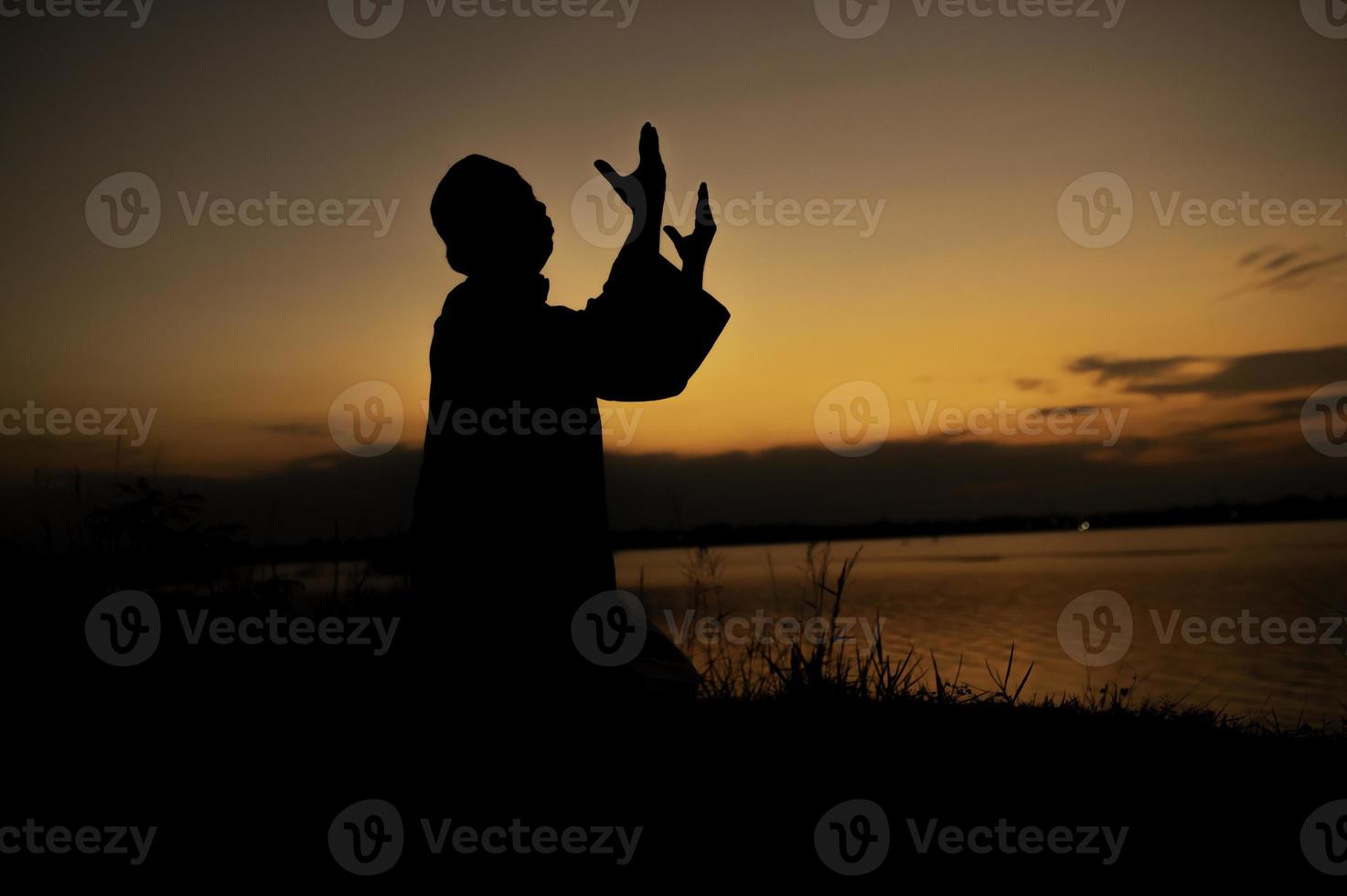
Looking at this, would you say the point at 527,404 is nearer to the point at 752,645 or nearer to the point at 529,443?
the point at 529,443

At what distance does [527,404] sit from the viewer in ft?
9.23

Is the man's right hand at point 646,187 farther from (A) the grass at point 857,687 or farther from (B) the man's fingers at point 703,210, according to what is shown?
(A) the grass at point 857,687

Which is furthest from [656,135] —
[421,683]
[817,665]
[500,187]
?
[817,665]

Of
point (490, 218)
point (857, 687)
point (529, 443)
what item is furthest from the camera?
point (857, 687)

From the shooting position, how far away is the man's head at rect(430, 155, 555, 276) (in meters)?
2.89

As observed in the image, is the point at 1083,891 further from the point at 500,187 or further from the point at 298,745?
the point at 298,745

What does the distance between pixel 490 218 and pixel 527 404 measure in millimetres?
628

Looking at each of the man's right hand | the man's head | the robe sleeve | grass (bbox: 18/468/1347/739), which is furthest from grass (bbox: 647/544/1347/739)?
the man's head

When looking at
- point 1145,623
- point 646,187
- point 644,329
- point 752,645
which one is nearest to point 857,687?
point 752,645

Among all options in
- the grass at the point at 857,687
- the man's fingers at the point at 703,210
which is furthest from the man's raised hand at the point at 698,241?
the grass at the point at 857,687

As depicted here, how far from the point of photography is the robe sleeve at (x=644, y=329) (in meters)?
2.84

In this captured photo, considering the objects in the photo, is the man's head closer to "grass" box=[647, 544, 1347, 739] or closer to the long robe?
the long robe

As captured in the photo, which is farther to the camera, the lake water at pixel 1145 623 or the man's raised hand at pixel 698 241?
the lake water at pixel 1145 623

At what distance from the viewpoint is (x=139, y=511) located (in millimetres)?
5723
